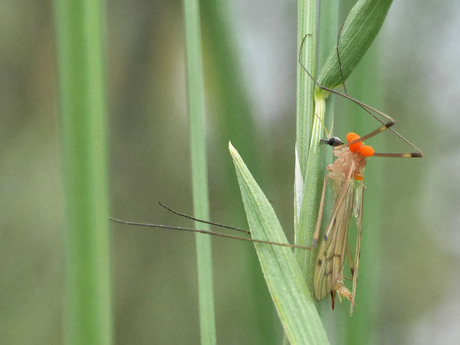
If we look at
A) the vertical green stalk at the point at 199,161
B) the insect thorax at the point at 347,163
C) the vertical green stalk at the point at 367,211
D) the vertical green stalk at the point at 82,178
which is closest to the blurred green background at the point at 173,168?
the vertical green stalk at the point at 367,211

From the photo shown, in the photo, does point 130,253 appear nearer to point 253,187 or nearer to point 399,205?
point 399,205

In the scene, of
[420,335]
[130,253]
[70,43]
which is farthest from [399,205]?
[70,43]

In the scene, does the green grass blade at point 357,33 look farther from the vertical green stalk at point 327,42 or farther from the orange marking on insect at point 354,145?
the orange marking on insect at point 354,145

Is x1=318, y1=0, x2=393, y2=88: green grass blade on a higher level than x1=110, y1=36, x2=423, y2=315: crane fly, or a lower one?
higher

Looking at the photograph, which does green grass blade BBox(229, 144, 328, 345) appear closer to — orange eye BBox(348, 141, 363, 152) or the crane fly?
the crane fly

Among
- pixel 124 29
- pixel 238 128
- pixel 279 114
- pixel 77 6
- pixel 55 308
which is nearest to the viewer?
pixel 77 6

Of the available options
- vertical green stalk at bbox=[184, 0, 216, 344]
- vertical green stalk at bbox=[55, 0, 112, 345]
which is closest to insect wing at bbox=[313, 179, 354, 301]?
vertical green stalk at bbox=[184, 0, 216, 344]
